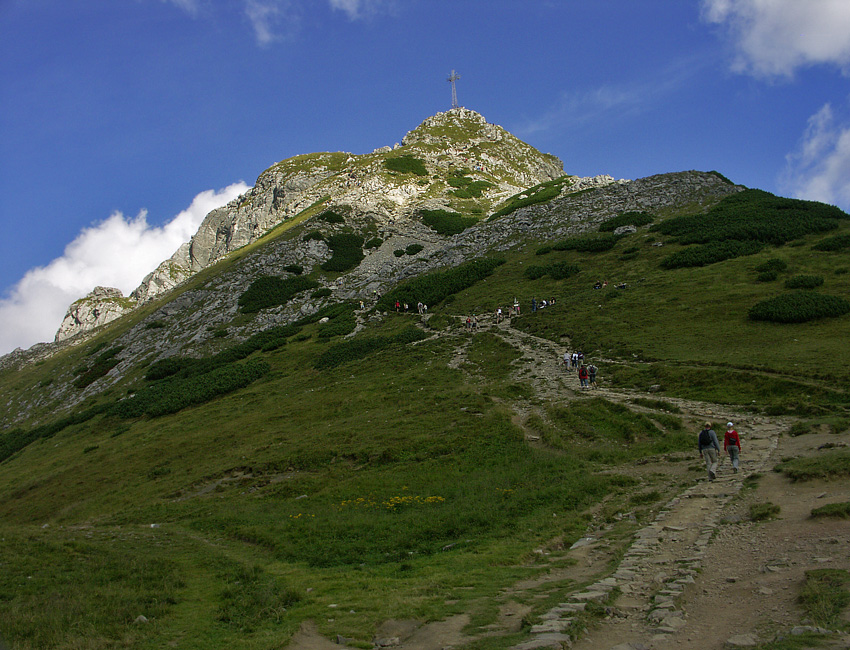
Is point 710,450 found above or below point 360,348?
below

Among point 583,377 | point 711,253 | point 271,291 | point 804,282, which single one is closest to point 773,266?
point 804,282

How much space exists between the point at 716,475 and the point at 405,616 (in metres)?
12.1

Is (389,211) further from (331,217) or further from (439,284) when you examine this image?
(439,284)

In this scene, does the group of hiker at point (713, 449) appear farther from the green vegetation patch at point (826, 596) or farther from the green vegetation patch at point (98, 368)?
the green vegetation patch at point (98, 368)

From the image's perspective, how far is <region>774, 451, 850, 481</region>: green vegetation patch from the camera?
13.4m

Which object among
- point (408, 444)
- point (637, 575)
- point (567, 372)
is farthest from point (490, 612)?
point (567, 372)

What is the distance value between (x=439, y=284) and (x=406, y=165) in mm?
59154

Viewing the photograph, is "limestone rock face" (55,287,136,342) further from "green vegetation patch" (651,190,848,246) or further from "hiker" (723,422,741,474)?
"hiker" (723,422,741,474)

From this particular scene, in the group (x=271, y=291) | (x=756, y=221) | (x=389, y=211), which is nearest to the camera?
(x=756, y=221)

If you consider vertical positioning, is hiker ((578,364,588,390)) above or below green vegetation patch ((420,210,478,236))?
below

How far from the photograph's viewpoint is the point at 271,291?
7375 centimetres

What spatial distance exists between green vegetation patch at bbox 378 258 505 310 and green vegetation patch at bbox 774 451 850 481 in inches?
1778

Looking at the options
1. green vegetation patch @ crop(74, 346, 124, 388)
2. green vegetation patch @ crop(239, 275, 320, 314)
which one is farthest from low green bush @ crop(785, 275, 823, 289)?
green vegetation patch @ crop(74, 346, 124, 388)

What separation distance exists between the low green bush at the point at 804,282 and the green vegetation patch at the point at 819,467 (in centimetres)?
2683
